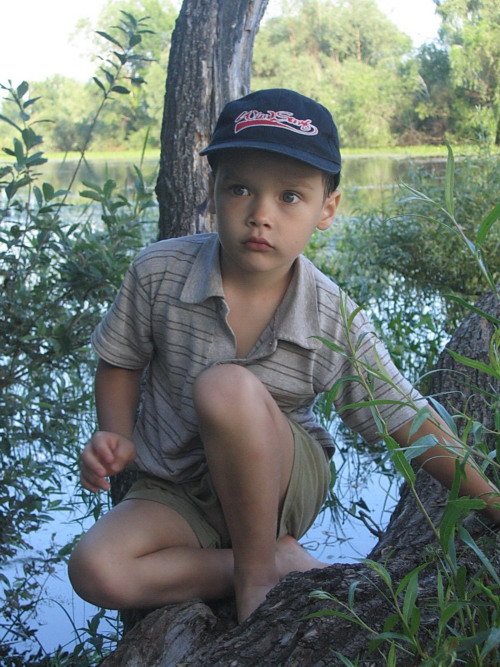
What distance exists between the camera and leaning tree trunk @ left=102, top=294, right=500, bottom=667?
44.1 inches

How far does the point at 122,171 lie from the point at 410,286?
905 cm

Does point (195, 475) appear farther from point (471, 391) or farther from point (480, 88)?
point (480, 88)

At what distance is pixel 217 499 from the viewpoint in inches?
64.0

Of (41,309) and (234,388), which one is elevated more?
(41,309)

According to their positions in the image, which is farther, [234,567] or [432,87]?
[432,87]

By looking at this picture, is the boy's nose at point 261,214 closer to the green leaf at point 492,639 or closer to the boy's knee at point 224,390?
the boy's knee at point 224,390

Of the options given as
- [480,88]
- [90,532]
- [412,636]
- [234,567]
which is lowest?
[412,636]

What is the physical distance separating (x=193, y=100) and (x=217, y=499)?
3.42 ft

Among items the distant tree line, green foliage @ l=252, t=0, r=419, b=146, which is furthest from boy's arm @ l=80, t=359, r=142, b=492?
green foliage @ l=252, t=0, r=419, b=146

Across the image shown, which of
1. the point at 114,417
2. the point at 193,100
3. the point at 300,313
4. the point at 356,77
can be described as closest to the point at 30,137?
the point at 193,100

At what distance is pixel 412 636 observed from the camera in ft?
3.04

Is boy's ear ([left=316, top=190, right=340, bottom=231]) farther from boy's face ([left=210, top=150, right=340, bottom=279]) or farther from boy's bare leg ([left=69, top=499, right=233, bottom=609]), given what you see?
boy's bare leg ([left=69, top=499, right=233, bottom=609])

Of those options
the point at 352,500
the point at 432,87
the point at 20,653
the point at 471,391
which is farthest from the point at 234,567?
the point at 432,87

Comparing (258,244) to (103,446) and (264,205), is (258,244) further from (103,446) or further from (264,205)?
(103,446)
